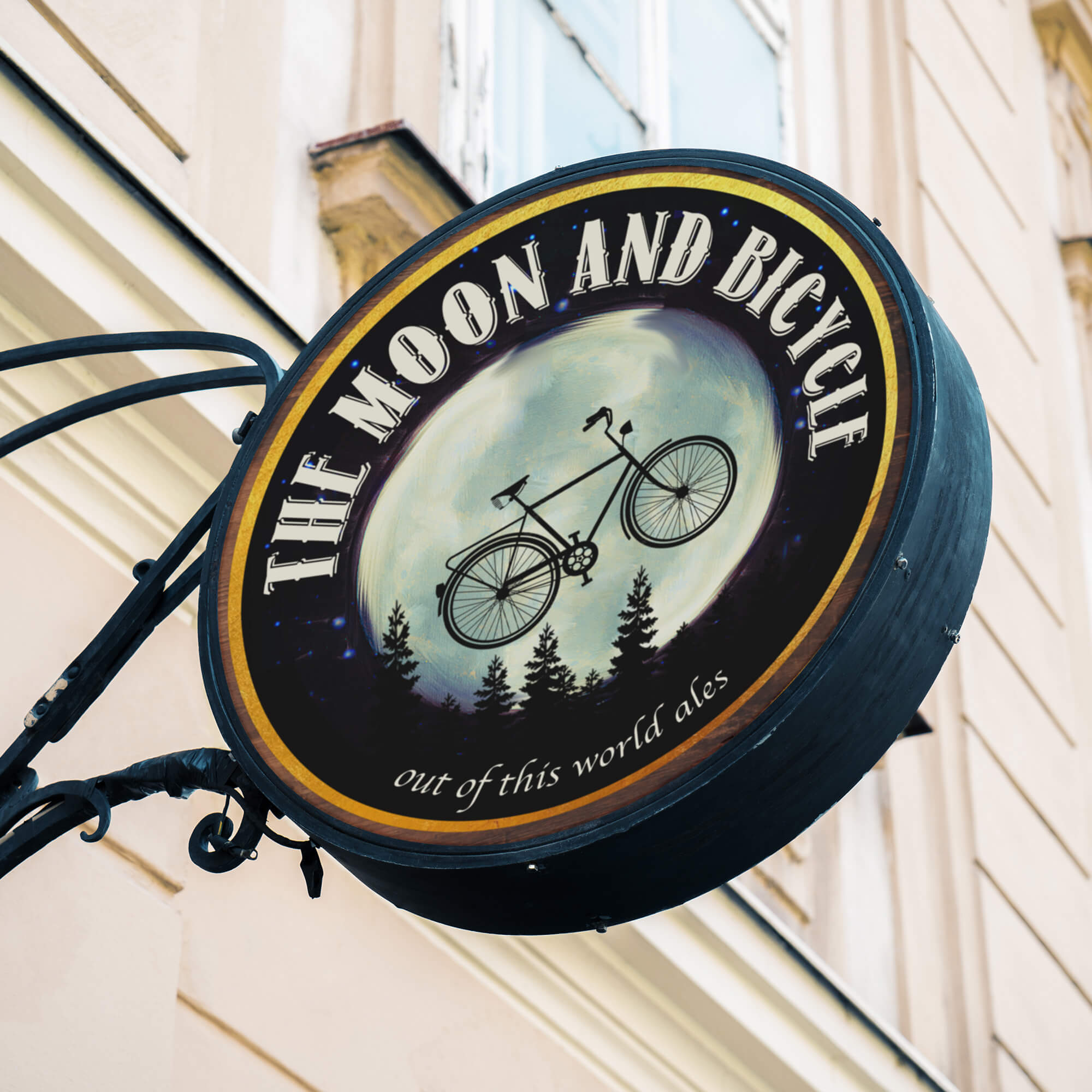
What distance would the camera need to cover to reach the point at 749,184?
2.52 metres

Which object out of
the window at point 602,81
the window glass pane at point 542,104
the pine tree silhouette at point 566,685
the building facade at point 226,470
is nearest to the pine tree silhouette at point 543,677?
the pine tree silhouette at point 566,685

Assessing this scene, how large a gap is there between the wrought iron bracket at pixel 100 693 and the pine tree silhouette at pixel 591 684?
0.41 meters

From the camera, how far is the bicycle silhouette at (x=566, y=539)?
2316 mm

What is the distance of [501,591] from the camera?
238 cm

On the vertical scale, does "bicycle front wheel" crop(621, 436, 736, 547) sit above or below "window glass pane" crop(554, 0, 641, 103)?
below

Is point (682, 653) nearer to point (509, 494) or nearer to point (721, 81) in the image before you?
point (509, 494)

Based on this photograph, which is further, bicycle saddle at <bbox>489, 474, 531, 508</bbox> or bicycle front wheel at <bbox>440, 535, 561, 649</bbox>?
bicycle saddle at <bbox>489, 474, 531, 508</bbox>

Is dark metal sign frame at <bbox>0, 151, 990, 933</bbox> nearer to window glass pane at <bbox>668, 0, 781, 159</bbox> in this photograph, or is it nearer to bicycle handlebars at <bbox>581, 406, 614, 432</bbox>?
bicycle handlebars at <bbox>581, 406, 614, 432</bbox>

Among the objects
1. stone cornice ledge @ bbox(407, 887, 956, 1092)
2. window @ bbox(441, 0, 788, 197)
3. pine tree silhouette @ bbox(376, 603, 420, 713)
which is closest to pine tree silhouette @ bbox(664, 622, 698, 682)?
pine tree silhouette @ bbox(376, 603, 420, 713)

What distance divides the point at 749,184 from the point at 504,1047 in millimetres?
2216

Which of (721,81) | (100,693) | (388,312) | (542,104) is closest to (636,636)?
(388,312)

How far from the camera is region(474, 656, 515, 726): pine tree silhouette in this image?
2.26 metres

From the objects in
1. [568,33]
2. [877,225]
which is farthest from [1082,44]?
[877,225]

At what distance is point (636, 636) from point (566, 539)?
202 mm
